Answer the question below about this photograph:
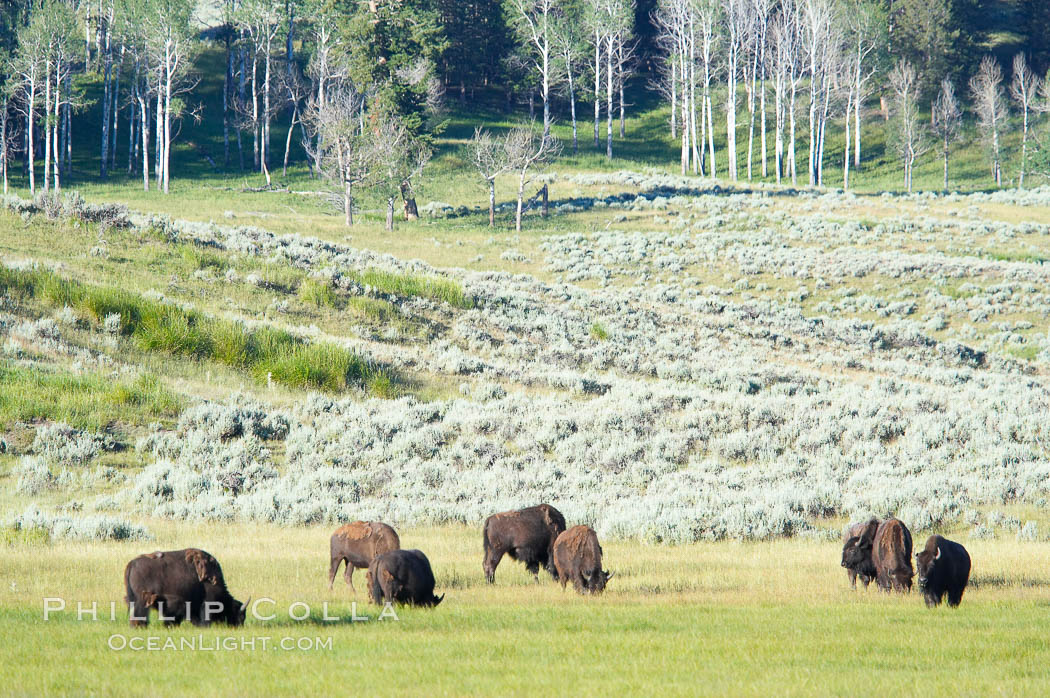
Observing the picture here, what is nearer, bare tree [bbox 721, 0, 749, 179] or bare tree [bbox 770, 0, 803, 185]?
bare tree [bbox 770, 0, 803, 185]

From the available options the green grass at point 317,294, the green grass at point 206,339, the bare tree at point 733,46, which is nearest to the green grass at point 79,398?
the green grass at point 206,339

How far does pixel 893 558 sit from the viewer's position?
11.2 m

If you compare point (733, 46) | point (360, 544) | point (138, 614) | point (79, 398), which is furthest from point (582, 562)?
point (733, 46)

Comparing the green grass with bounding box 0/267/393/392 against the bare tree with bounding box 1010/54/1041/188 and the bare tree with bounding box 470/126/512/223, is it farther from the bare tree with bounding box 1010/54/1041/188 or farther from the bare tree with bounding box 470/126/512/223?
the bare tree with bounding box 1010/54/1041/188

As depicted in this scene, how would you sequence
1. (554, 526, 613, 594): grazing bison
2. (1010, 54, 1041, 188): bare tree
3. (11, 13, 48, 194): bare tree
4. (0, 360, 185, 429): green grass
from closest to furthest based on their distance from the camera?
(554, 526, 613, 594): grazing bison, (0, 360, 185, 429): green grass, (11, 13, 48, 194): bare tree, (1010, 54, 1041, 188): bare tree

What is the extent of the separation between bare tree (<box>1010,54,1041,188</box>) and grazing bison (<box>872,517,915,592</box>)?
73.2m

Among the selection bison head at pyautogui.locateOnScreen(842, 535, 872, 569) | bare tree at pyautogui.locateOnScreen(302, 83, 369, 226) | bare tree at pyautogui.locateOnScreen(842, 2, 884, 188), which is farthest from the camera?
bare tree at pyautogui.locateOnScreen(842, 2, 884, 188)

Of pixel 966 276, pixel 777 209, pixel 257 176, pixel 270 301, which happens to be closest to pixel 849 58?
pixel 777 209

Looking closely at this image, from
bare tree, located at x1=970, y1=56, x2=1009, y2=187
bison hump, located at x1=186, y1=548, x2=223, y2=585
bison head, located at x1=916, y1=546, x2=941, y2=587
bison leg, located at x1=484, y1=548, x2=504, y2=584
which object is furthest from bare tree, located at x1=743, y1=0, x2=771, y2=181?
bison hump, located at x1=186, y1=548, x2=223, y2=585

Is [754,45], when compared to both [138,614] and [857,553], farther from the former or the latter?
[138,614]

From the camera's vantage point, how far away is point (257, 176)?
71312 millimetres

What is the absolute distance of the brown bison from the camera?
1074cm

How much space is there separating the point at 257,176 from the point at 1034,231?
2084 inches

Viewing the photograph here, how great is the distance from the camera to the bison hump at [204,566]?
28.4ft
